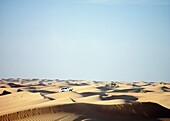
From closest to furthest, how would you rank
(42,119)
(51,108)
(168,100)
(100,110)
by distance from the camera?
(42,119)
(51,108)
(100,110)
(168,100)

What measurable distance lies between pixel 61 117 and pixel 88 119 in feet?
4.78

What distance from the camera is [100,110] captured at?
61.8 feet

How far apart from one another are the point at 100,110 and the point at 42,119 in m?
5.36

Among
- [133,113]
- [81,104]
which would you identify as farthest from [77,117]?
[133,113]

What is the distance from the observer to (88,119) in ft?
49.8

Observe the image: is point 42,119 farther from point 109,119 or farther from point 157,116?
point 157,116

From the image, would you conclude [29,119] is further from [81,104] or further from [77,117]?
[81,104]

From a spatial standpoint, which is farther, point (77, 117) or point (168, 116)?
point (168, 116)

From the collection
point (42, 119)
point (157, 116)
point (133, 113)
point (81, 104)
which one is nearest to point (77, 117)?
point (42, 119)

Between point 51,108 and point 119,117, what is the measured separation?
4.37 meters

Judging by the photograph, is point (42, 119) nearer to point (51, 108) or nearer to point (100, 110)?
point (51, 108)

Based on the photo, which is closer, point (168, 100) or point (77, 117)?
point (77, 117)

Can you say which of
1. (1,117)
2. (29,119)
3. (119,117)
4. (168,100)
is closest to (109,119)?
(119,117)

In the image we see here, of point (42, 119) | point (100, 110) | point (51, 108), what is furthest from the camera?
point (100, 110)
